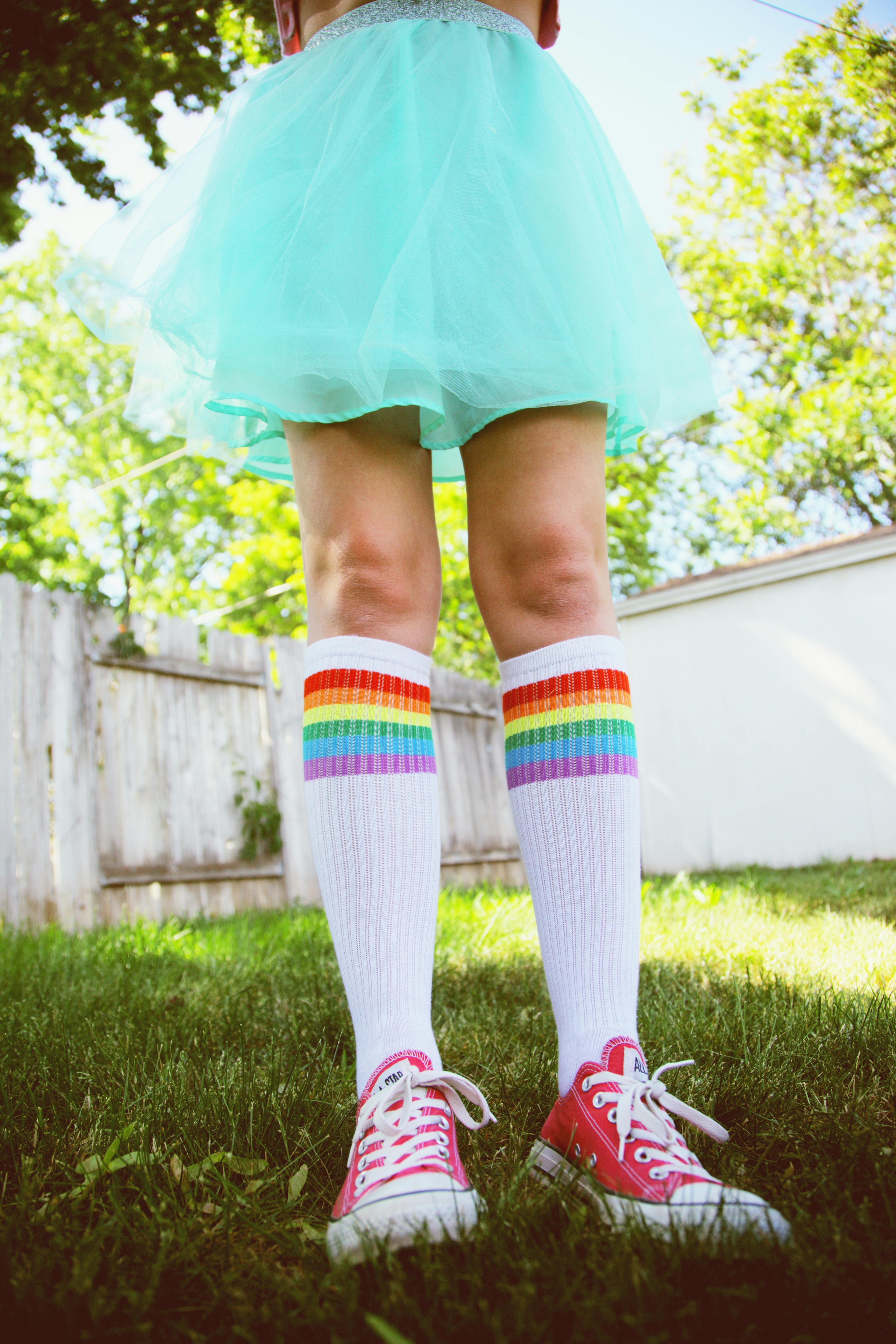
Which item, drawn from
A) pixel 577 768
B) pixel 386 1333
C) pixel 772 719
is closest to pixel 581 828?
pixel 577 768

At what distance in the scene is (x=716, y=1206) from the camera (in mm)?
732

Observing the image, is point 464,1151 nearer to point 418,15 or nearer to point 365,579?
point 365,579

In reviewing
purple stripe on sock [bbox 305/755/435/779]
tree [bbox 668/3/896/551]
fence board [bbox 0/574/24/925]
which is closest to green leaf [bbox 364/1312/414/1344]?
purple stripe on sock [bbox 305/755/435/779]

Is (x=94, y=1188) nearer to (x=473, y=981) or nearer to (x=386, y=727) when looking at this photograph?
(x=386, y=727)

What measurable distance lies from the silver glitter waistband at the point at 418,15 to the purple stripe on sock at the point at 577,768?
109 centimetres

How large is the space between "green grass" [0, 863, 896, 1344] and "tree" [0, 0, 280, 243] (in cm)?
233

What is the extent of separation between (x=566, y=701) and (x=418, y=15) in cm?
106

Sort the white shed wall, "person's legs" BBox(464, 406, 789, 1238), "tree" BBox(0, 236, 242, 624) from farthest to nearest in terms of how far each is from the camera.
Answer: "tree" BBox(0, 236, 242, 624)
the white shed wall
"person's legs" BBox(464, 406, 789, 1238)

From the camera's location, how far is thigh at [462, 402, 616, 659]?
3.68 ft

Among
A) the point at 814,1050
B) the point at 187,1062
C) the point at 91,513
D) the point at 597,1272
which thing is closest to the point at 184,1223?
the point at 597,1272

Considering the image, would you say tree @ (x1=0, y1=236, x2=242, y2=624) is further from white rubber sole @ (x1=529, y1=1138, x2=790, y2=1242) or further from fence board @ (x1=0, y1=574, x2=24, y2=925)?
white rubber sole @ (x1=529, y1=1138, x2=790, y2=1242)

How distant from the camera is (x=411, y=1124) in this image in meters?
0.85

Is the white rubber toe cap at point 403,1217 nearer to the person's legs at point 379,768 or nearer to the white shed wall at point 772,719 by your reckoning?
the person's legs at point 379,768

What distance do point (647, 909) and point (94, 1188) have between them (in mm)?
2481
